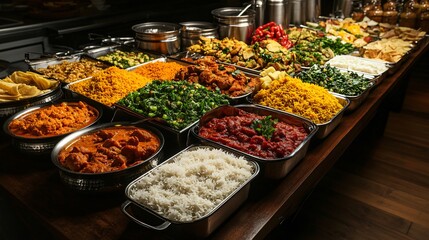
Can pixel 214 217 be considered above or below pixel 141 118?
below

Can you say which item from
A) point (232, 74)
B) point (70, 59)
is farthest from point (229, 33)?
point (70, 59)

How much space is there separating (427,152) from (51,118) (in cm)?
361

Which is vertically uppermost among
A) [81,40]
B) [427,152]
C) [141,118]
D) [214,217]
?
[81,40]

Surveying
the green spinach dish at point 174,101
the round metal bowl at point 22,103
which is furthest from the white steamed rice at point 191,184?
the round metal bowl at point 22,103

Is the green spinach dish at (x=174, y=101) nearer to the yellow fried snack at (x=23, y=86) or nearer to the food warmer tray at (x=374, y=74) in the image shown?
the yellow fried snack at (x=23, y=86)

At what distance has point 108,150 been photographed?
150cm

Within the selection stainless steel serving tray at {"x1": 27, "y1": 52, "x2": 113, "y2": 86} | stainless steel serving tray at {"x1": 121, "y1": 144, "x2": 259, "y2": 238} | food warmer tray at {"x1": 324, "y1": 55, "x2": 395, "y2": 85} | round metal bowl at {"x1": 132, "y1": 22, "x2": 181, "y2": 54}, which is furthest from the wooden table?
round metal bowl at {"x1": 132, "y1": 22, "x2": 181, "y2": 54}

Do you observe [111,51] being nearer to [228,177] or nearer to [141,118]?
[141,118]

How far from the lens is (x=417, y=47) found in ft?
12.5

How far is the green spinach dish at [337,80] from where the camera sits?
7.61ft

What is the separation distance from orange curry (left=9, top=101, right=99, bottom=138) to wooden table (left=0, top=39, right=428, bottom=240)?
0.12m

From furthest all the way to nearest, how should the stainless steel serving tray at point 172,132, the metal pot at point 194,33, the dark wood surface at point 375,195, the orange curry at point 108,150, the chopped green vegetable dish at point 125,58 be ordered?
the metal pot at point 194,33 → the chopped green vegetable dish at point 125,58 → the dark wood surface at point 375,195 → the stainless steel serving tray at point 172,132 → the orange curry at point 108,150

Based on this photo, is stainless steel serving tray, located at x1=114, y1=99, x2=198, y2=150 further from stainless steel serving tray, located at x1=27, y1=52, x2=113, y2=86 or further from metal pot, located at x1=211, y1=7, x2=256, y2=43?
metal pot, located at x1=211, y1=7, x2=256, y2=43

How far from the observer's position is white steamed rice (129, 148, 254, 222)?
120 centimetres
